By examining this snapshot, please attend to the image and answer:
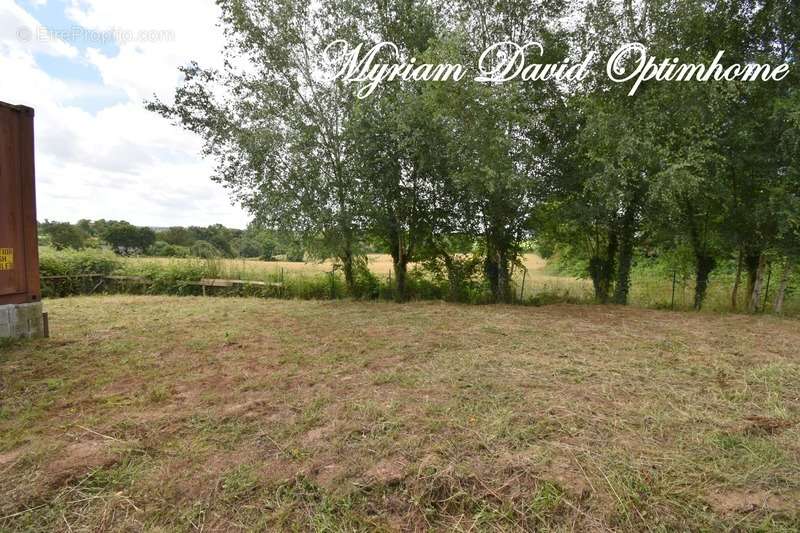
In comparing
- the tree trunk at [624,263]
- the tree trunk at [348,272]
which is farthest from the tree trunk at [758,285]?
the tree trunk at [348,272]

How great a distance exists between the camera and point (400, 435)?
2420 mm

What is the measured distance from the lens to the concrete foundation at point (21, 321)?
4516 mm

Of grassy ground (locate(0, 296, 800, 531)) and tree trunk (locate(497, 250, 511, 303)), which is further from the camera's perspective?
tree trunk (locate(497, 250, 511, 303))

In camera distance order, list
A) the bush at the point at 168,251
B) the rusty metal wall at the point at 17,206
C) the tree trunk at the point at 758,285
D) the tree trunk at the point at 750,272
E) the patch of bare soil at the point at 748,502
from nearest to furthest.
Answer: the patch of bare soil at the point at 748,502 → the rusty metal wall at the point at 17,206 → the tree trunk at the point at 758,285 → the tree trunk at the point at 750,272 → the bush at the point at 168,251

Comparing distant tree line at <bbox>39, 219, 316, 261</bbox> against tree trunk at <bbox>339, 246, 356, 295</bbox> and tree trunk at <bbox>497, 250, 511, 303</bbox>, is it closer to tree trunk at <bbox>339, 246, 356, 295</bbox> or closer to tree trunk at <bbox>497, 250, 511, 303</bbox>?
tree trunk at <bbox>339, 246, 356, 295</bbox>

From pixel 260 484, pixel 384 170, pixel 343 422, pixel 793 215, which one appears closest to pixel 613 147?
pixel 793 215

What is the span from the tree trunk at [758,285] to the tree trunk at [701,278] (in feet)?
2.31

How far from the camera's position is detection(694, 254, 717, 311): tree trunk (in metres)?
8.16

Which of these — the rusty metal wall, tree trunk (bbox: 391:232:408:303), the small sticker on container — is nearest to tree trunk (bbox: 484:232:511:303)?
tree trunk (bbox: 391:232:408:303)

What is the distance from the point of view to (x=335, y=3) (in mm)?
8164

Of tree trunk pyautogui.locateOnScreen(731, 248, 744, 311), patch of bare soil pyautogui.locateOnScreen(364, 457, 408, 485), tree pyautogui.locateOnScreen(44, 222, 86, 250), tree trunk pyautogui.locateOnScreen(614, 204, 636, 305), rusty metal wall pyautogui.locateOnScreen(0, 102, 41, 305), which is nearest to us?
patch of bare soil pyautogui.locateOnScreen(364, 457, 408, 485)

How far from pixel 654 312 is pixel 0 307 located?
30.8 feet

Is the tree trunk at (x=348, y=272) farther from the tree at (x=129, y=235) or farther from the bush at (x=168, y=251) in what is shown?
the tree at (x=129, y=235)

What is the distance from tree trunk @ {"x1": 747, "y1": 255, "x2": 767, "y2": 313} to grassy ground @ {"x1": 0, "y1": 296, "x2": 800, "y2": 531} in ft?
11.3
